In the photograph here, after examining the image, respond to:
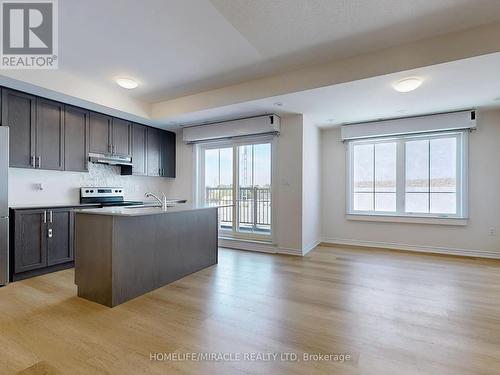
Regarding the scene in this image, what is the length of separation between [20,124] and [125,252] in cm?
231

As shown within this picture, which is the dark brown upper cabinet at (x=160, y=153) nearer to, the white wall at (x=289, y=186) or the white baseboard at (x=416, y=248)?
the white wall at (x=289, y=186)

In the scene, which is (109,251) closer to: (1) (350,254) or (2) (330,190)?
(1) (350,254)

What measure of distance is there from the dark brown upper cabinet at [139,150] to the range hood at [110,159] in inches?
6.0

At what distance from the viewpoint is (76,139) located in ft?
12.9

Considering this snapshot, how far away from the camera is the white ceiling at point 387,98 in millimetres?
2807

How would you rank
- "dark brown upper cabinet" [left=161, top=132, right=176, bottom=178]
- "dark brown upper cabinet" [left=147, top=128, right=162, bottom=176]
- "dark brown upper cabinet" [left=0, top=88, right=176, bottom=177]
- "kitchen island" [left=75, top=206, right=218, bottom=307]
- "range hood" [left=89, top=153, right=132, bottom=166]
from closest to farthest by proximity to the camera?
"kitchen island" [left=75, top=206, right=218, bottom=307] < "dark brown upper cabinet" [left=0, top=88, right=176, bottom=177] < "range hood" [left=89, top=153, right=132, bottom=166] < "dark brown upper cabinet" [left=147, top=128, right=162, bottom=176] < "dark brown upper cabinet" [left=161, top=132, right=176, bottom=178]

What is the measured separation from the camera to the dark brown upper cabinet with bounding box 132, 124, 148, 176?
15.8ft

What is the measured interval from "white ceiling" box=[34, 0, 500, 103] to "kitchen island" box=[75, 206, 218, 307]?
69.6 inches

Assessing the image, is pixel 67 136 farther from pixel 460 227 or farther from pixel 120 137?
pixel 460 227

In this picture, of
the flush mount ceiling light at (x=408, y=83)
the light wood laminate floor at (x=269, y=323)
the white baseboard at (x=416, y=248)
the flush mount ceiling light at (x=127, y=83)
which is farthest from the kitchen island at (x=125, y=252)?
the white baseboard at (x=416, y=248)

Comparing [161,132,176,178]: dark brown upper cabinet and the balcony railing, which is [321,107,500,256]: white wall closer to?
the balcony railing

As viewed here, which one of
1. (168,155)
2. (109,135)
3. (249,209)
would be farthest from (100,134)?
(249,209)

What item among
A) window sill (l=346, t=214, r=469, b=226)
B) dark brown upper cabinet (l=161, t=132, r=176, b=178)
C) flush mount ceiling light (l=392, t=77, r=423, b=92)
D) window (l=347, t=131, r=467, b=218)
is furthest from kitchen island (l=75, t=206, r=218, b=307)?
window (l=347, t=131, r=467, b=218)

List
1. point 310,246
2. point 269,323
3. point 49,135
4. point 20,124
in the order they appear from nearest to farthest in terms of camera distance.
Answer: point 269,323, point 20,124, point 49,135, point 310,246
